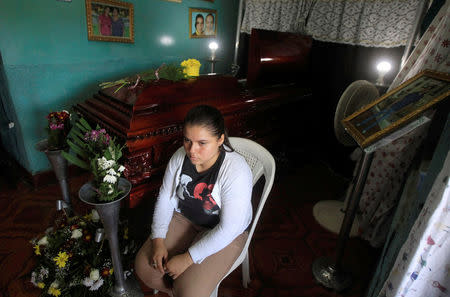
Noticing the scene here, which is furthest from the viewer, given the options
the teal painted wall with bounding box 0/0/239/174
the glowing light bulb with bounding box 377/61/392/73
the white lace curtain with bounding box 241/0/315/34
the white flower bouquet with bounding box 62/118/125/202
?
the white lace curtain with bounding box 241/0/315/34

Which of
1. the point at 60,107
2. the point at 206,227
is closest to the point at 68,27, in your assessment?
the point at 60,107

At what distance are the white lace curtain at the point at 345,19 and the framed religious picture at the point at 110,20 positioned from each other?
1.66 meters

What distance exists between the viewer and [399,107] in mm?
1340

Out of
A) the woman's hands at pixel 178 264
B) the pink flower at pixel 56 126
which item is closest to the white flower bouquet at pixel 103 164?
the pink flower at pixel 56 126

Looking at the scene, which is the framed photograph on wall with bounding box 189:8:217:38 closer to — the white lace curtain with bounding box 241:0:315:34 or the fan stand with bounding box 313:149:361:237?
the white lace curtain with bounding box 241:0:315:34

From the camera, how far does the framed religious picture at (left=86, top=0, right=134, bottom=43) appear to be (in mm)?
2379

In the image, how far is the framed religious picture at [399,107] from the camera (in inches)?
47.8

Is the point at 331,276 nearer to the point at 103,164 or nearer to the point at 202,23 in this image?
the point at 103,164

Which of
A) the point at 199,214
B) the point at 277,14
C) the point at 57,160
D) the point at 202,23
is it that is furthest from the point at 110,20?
the point at 199,214

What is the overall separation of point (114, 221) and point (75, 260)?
0.64 m

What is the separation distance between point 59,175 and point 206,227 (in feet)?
3.35

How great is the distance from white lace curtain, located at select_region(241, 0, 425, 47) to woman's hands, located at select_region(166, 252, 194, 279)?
8.44 feet

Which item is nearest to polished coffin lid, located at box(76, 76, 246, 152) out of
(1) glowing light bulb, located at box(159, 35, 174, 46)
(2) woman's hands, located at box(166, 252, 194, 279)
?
(2) woman's hands, located at box(166, 252, 194, 279)

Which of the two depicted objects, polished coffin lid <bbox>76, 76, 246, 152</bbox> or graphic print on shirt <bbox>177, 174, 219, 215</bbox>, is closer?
graphic print on shirt <bbox>177, 174, 219, 215</bbox>
